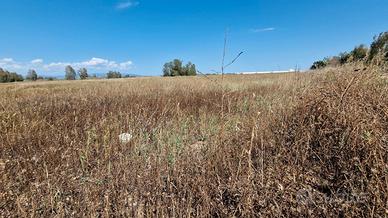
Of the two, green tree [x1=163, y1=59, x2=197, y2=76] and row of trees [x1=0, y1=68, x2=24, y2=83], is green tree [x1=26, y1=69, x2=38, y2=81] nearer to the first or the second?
row of trees [x1=0, y1=68, x2=24, y2=83]

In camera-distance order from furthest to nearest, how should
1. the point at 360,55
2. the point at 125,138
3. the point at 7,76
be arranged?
the point at 7,76, the point at 360,55, the point at 125,138

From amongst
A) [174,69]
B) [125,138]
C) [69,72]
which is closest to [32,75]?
[69,72]

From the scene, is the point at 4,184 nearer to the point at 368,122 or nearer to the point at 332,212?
the point at 332,212

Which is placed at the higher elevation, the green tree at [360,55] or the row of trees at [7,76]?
the row of trees at [7,76]

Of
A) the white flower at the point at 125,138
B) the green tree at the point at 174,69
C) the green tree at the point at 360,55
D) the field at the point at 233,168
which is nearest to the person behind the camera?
the field at the point at 233,168

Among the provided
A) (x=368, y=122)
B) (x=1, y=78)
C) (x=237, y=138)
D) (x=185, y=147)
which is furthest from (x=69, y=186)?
(x=1, y=78)

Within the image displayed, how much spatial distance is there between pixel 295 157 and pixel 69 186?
220 cm

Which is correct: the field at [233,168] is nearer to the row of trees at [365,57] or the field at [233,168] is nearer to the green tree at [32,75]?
the row of trees at [365,57]

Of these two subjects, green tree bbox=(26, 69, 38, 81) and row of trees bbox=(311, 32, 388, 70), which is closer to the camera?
row of trees bbox=(311, 32, 388, 70)

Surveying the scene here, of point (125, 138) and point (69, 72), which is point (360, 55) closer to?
point (125, 138)

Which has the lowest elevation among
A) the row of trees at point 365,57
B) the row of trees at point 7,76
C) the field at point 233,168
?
the field at point 233,168

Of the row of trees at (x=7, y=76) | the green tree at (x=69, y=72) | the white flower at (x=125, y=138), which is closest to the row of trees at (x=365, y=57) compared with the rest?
the white flower at (x=125, y=138)

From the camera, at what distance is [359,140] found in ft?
7.63

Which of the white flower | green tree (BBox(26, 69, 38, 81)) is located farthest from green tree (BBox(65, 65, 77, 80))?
the white flower
